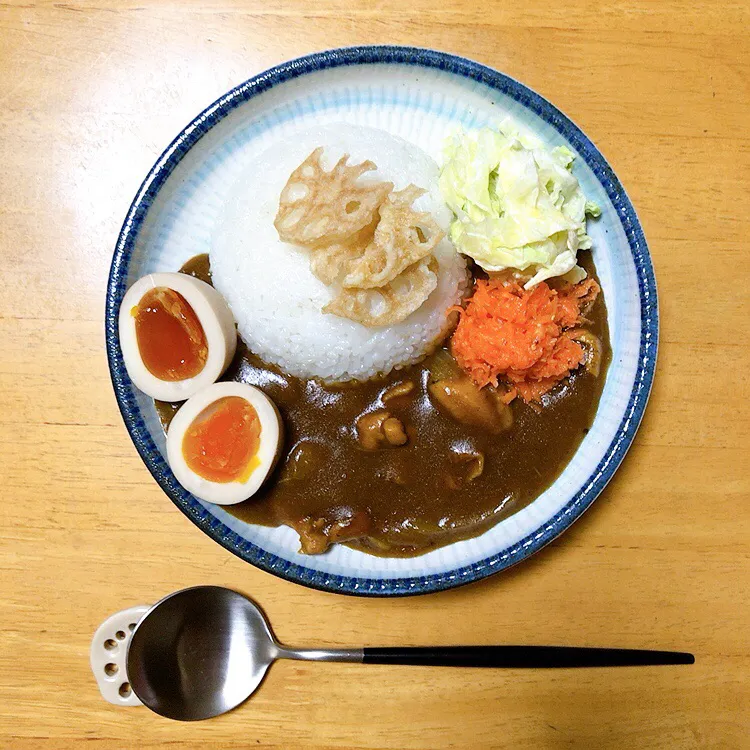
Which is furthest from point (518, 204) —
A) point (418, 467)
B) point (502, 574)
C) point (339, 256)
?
point (502, 574)

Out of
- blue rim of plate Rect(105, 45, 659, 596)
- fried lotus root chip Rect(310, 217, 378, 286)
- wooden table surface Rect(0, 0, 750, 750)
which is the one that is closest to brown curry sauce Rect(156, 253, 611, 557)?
blue rim of plate Rect(105, 45, 659, 596)

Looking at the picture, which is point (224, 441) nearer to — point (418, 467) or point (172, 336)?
point (172, 336)

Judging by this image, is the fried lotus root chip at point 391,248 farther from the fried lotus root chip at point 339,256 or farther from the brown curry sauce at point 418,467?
the brown curry sauce at point 418,467

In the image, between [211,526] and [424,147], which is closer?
[211,526]

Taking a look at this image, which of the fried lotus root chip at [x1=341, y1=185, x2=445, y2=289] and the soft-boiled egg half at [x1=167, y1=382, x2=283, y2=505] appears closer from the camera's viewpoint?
the fried lotus root chip at [x1=341, y1=185, x2=445, y2=289]

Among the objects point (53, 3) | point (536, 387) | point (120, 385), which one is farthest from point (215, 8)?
point (536, 387)

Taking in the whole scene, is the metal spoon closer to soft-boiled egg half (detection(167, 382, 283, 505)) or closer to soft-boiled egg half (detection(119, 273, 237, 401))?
soft-boiled egg half (detection(167, 382, 283, 505))

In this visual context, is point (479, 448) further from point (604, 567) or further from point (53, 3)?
point (53, 3)
